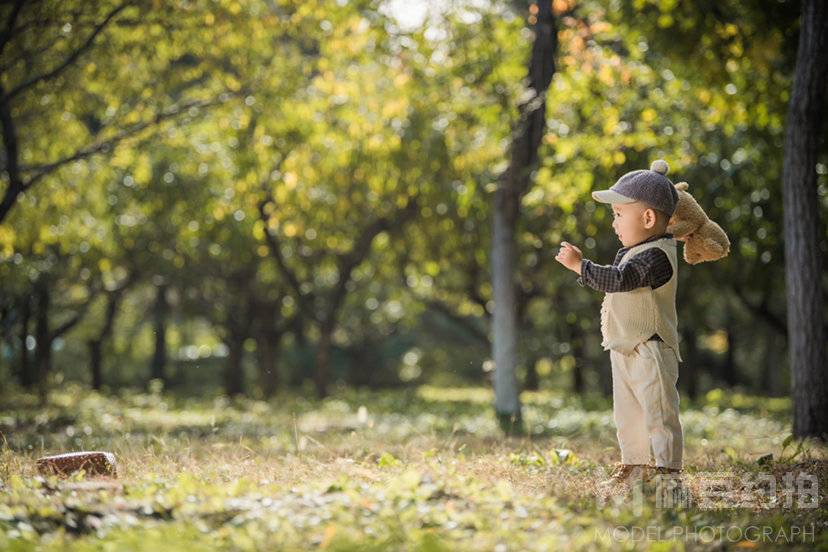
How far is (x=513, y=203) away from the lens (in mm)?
11898

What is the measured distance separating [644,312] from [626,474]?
3.27 ft

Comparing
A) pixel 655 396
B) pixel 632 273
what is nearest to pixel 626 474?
pixel 655 396

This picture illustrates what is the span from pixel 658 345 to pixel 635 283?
41 centimetres

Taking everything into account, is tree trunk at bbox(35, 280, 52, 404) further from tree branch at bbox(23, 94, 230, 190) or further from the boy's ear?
the boy's ear

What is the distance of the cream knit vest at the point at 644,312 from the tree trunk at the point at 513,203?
17.8 feet

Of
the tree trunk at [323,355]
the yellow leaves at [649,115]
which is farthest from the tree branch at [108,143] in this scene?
the tree trunk at [323,355]

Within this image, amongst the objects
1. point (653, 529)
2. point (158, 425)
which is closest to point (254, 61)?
point (158, 425)

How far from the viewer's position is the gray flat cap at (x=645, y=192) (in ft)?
17.6

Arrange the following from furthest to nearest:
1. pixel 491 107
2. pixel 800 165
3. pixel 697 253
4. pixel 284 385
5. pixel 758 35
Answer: pixel 284 385 < pixel 491 107 < pixel 758 35 < pixel 800 165 < pixel 697 253

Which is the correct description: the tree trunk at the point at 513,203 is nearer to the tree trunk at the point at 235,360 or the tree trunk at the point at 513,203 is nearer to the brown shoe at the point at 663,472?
the brown shoe at the point at 663,472

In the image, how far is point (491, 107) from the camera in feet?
36.9

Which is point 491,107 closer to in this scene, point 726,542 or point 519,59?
point 519,59

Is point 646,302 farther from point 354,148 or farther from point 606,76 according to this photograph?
point 354,148

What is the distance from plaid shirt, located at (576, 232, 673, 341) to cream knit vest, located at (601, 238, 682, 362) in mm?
55
